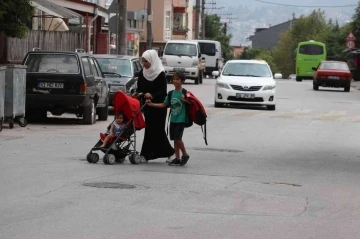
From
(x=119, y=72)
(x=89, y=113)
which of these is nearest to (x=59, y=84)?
(x=89, y=113)

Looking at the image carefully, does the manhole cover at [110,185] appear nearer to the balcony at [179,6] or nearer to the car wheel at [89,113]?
the car wheel at [89,113]

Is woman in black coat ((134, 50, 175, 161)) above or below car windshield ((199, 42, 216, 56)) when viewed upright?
below

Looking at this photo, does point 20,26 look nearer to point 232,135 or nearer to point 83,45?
point 232,135

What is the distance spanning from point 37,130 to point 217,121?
604cm

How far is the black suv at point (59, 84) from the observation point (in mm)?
22547

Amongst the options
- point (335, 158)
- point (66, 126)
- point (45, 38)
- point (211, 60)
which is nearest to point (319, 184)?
point (335, 158)

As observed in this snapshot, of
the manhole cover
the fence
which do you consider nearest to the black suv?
the manhole cover

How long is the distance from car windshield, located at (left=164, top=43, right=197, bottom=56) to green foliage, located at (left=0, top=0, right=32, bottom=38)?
91.4 ft

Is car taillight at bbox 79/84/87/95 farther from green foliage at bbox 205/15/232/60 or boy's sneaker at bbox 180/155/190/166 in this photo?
green foliage at bbox 205/15/232/60

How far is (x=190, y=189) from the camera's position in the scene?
40.4 ft

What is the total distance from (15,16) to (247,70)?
11231mm

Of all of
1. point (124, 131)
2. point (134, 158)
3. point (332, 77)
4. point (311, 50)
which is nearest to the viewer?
point (124, 131)

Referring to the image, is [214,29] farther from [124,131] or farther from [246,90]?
[124,131]

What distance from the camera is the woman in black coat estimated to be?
15.3 meters
